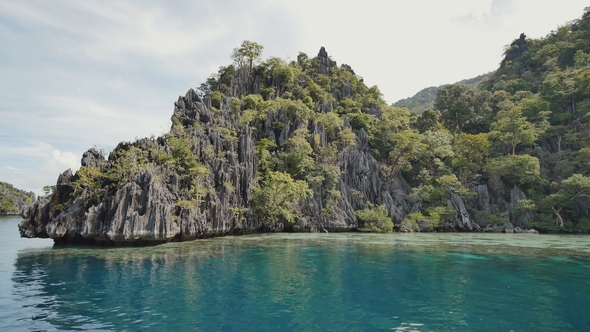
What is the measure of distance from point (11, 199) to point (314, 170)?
85337mm

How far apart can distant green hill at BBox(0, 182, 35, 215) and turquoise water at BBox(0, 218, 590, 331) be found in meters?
82.2

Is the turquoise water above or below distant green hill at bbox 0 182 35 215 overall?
below

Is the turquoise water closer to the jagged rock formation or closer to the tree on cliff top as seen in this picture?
the tree on cliff top

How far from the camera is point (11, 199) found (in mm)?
83000

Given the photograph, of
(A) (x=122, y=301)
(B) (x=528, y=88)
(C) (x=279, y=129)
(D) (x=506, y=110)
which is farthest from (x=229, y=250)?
(B) (x=528, y=88)

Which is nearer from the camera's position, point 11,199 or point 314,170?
point 314,170

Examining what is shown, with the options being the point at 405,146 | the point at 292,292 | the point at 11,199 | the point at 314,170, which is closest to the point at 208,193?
the point at 314,170

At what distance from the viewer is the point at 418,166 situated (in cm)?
4797

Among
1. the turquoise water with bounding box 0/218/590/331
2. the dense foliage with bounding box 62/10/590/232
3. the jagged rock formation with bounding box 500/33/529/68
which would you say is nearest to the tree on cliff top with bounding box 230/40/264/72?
the dense foliage with bounding box 62/10/590/232

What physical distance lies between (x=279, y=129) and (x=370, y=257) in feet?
93.1

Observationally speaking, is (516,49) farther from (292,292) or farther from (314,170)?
(292,292)

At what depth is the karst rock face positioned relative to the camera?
22906mm

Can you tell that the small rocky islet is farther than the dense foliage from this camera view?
No

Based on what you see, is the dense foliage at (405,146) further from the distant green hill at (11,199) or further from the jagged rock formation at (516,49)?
the distant green hill at (11,199)
